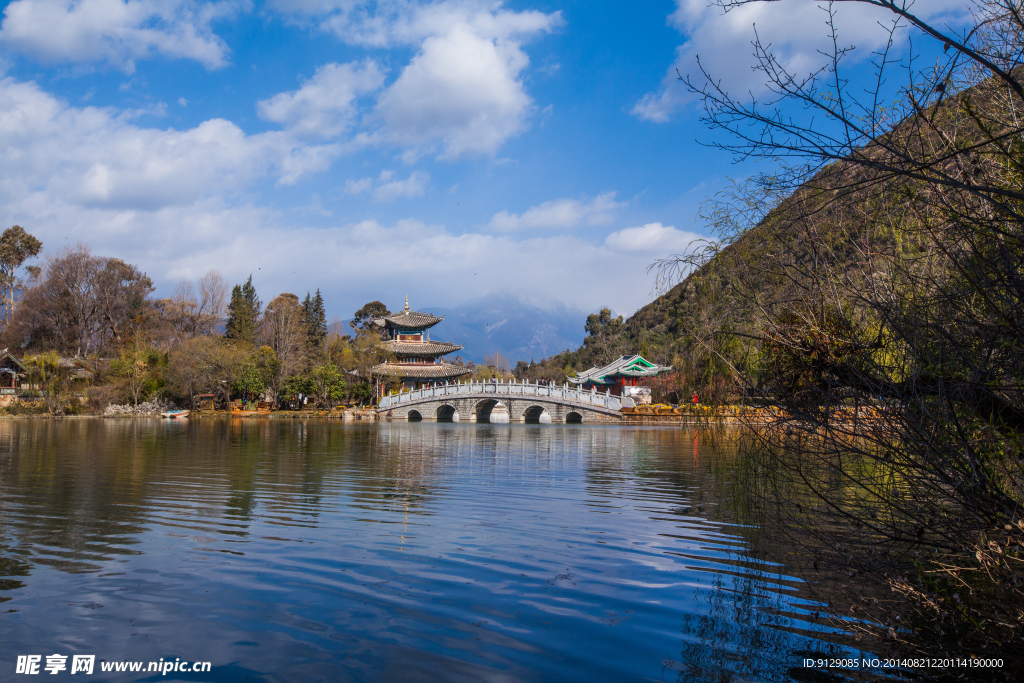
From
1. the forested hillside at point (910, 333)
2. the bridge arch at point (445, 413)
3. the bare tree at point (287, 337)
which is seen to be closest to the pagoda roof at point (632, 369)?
the bridge arch at point (445, 413)

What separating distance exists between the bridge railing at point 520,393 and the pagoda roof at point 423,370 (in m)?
5.46

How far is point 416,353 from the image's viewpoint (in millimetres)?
44938

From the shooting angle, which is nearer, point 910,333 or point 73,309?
point 910,333

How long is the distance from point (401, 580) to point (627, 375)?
39.7 m

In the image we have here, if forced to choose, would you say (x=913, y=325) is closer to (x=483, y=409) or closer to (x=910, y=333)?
(x=910, y=333)

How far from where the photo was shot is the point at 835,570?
17.2ft

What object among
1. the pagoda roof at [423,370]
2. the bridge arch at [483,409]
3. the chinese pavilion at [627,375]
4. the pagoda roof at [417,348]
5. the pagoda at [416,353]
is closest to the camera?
the bridge arch at [483,409]

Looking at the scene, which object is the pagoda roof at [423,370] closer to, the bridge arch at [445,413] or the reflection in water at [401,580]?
the bridge arch at [445,413]

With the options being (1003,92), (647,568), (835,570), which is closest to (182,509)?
(647,568)

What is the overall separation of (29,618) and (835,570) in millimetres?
5689

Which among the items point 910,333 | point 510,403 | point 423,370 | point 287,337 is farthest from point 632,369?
point 910,333

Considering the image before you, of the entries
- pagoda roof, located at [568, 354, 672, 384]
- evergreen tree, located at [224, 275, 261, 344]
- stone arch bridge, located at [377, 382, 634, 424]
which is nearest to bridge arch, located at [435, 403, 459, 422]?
stone arch bridge, located at [377, 382, 634, 424]

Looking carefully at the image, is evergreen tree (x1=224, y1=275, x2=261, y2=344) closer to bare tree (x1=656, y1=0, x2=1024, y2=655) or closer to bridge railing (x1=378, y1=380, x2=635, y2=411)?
bridge railing (x1=378, y1=380, x2=635, y2=411)

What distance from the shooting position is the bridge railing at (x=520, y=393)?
112ft
